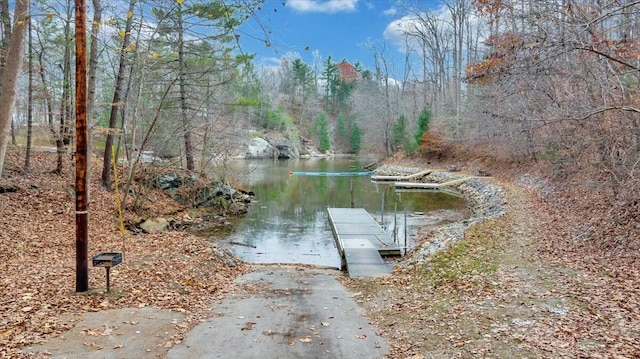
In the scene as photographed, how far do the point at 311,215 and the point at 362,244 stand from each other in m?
6.92

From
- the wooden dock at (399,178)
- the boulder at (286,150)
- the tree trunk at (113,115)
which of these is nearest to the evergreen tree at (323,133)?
the boulder at (286,150)

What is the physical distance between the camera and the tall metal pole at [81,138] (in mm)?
5363

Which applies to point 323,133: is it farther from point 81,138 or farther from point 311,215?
point 81,138

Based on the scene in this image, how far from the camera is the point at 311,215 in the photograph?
19.0 m

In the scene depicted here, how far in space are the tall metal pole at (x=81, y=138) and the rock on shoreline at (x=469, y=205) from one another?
6.48 metres

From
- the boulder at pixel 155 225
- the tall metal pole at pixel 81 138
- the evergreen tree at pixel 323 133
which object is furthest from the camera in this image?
the evergreen tree at pixel 323 133

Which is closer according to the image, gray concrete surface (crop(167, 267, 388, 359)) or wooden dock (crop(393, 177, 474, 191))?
gray concrete surface (crop(167, 267, 388, 359))

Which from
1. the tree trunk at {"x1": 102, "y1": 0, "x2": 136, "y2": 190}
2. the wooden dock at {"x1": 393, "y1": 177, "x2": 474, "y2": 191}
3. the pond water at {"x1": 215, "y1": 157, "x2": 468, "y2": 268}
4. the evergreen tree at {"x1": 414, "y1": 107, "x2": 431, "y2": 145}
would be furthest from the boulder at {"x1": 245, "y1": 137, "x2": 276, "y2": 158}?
the tree trunk at {"x1": 102, "y1": 0, "x2": 136, "y2": 190}

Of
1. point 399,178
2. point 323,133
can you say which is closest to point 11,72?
point 399,178

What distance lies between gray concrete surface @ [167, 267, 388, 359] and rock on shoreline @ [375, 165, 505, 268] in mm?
3275

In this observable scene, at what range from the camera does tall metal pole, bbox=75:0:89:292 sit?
5363 millimetres

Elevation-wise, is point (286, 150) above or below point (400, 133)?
below

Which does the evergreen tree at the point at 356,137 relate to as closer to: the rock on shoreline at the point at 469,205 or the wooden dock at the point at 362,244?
the rock on shoreline at the point at 469,205

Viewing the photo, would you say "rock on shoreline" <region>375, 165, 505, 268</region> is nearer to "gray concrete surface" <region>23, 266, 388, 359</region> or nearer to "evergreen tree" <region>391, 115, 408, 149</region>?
"gray concrete surface" <region>23, 266, 388, 359</region>
